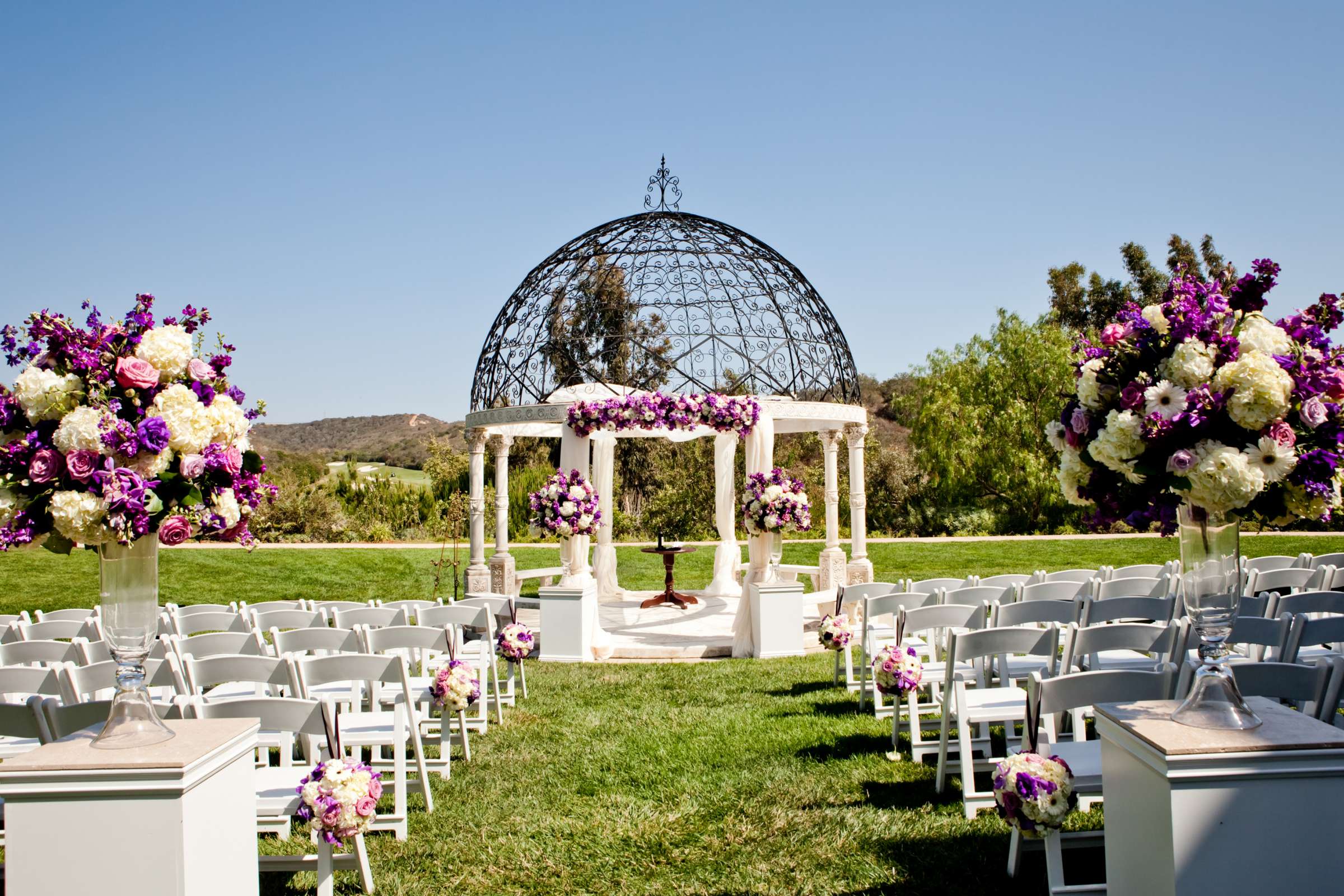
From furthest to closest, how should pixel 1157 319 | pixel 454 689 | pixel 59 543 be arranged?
pixel 454 689
pixel 59 543
pixel 1157 319

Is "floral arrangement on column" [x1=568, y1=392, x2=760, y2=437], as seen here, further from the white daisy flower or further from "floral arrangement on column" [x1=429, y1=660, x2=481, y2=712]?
the white daisy flower

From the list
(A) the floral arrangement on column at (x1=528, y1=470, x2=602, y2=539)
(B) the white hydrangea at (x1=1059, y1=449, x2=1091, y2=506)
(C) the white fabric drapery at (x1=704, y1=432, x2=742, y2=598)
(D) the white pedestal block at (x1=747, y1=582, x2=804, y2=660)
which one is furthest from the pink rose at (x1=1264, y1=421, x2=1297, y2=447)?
(C) the white fabric drapery at (x1=704, y1=432, x2=742, y2=598)

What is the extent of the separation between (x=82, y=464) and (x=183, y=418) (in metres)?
0.37

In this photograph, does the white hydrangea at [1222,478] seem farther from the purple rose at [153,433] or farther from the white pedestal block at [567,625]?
the white pedestal block at [567,625]

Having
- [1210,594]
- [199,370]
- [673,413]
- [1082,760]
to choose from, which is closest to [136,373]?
[199,370]

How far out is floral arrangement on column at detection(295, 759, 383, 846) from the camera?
13.4 feet

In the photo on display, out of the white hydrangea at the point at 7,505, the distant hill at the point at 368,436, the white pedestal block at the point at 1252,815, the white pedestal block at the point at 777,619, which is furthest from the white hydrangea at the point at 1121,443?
the distant hill at the point at 368,436

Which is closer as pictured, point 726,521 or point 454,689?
point 454,689

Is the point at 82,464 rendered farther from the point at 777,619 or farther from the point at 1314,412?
the point at 777,619

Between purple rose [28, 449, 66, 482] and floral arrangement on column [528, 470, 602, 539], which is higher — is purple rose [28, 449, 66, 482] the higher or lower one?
the higher one

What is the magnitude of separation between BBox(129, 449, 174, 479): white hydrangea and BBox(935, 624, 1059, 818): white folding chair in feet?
13.3

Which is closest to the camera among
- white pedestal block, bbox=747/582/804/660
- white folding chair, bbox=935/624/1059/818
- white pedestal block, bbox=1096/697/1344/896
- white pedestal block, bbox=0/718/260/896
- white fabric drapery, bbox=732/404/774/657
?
white pedestal block, bbox=1096/697/1344/896

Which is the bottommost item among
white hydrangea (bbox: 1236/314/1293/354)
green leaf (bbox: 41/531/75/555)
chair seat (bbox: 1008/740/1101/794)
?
chair seat (bbox: 1008/740/1101/794)

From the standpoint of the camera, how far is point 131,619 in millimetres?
3664
